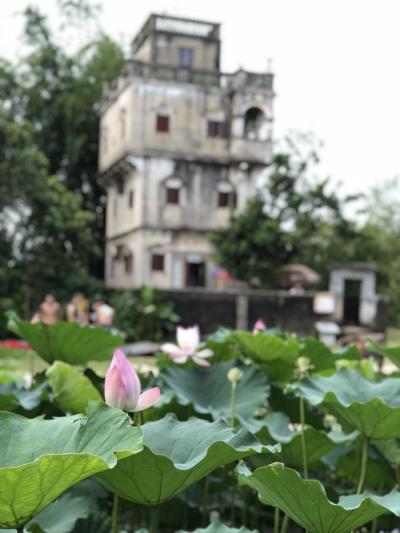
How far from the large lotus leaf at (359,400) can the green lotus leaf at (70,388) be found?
2.07 ft

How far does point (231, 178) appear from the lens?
20453 mm

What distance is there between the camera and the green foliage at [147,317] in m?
16.7

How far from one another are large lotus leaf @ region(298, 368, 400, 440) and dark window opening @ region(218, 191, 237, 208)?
18489 mm

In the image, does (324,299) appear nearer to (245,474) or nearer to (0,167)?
(0,167)

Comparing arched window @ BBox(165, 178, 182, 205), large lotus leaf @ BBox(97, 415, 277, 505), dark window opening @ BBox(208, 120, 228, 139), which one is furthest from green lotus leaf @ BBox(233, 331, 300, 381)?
dark window opening @ BBox(208, 120, 228, 139)

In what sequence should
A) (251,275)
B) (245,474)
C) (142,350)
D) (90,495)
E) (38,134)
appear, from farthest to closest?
(38,134)
(251,275)
(142,350)
(90,495)
(245,474)

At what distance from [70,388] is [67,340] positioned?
325 mm

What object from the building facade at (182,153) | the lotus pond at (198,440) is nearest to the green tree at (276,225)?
the building facade at (182,153)

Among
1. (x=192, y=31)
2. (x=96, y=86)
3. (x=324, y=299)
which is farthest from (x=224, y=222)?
(x=96, y=86)

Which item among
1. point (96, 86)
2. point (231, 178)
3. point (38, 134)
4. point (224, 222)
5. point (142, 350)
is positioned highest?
point (96, 86)

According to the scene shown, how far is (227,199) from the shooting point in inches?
811

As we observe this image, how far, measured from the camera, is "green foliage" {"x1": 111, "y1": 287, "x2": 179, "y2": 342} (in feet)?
54.6

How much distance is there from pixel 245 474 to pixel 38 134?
925 inches

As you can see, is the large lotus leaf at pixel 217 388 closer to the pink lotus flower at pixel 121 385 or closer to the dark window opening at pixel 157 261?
the pink lotus flower at pixel 121 385
